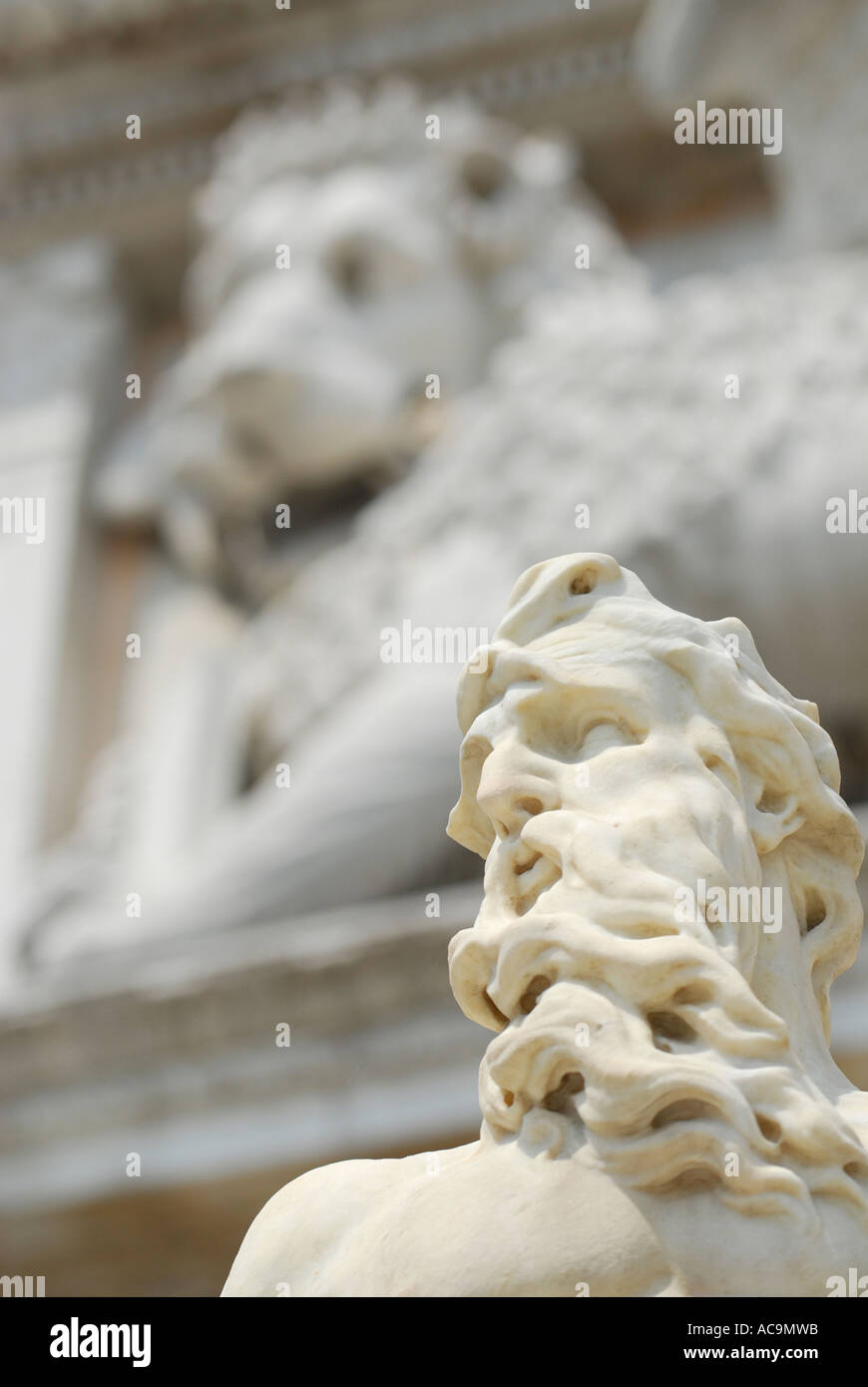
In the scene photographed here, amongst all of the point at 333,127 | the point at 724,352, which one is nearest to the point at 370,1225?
the point at 724,352

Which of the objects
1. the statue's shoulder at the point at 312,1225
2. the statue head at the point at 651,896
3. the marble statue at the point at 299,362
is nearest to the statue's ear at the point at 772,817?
the statue head at the point at 651,896

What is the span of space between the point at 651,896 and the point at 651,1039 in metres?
0.08

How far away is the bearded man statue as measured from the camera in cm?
113

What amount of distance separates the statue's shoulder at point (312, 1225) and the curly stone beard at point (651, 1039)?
11 cm

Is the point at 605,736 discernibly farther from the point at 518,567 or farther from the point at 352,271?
the point at 352,271

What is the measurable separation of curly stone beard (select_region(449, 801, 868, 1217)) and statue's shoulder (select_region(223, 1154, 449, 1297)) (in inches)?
4.3

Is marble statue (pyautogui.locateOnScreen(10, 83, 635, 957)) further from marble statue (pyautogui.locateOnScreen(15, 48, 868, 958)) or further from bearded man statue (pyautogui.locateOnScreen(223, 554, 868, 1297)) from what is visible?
bearded man statue (pyautogui.locateOnScreen(223, 554, 868, 1297))

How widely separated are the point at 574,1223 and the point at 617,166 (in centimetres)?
505

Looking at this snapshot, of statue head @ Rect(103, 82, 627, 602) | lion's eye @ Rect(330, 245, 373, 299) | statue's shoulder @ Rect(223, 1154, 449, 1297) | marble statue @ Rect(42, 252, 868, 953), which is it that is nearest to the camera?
statue's shoulder @ Rect(223, 1154, 449, 1297)

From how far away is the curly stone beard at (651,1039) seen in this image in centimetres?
114

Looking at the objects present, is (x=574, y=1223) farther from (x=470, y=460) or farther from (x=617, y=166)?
(x=617, y=166)

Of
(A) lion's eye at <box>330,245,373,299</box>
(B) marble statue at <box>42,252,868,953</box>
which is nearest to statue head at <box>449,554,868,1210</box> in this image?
(B) marble statue at <box>42,252,868,953</box>

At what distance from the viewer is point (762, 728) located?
1.31m

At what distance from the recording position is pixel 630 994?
118 cm
